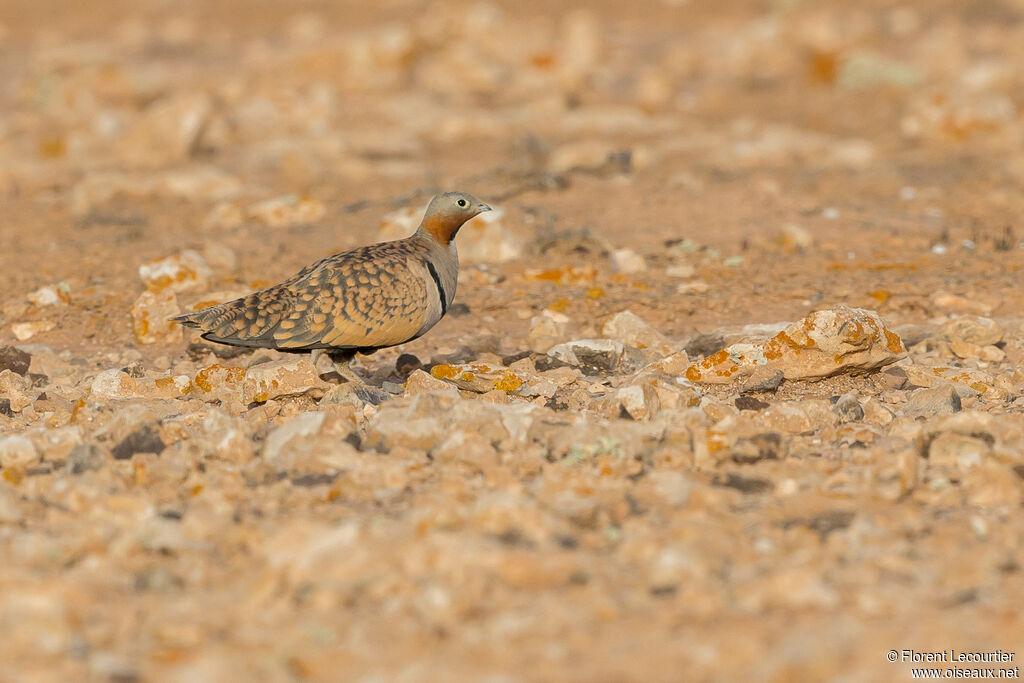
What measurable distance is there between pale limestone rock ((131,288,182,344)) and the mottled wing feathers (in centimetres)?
184

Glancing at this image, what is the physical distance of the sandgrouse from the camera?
19.2 feet

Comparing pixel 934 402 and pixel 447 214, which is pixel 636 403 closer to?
pixel 934 402

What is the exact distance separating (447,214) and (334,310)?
42.0 inches

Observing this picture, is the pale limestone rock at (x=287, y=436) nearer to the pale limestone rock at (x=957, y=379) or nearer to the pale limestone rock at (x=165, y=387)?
the pale limestone rock at (x=165, y=387)

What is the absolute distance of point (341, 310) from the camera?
5922 millimetres

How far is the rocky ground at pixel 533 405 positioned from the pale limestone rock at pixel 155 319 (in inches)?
1.0

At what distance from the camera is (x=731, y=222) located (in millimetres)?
10188

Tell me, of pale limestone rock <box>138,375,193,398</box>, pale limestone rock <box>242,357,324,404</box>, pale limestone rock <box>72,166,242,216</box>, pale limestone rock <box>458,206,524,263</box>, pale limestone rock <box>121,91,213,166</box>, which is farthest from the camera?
pale limestone rock <box>121,91,213,166</box>

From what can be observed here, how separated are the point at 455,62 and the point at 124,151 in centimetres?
623

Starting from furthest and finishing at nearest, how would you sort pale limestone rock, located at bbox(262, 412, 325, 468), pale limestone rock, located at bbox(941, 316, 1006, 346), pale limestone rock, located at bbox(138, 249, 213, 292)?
pale limestone rock, located at bbox(138, 249, 213, 292) → pale limestone rock, located at bbox(941, 316, 1006, 346) → pale limestone rock, located at bbox(262, 412, 325, 468)

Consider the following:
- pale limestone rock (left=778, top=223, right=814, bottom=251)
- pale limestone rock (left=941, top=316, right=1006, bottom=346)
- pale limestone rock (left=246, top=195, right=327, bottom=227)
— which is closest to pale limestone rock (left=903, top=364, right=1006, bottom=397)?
pale limestone rock (left=941, top=316, right=1006, bottom=346)

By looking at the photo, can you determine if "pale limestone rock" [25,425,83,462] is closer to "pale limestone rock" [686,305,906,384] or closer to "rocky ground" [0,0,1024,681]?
"rocky ground" [0,0,1024,681]

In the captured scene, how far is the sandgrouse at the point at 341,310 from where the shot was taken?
5.85 m

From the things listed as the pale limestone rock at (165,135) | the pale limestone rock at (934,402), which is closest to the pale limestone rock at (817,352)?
the pale limestone rock at (934,402)
